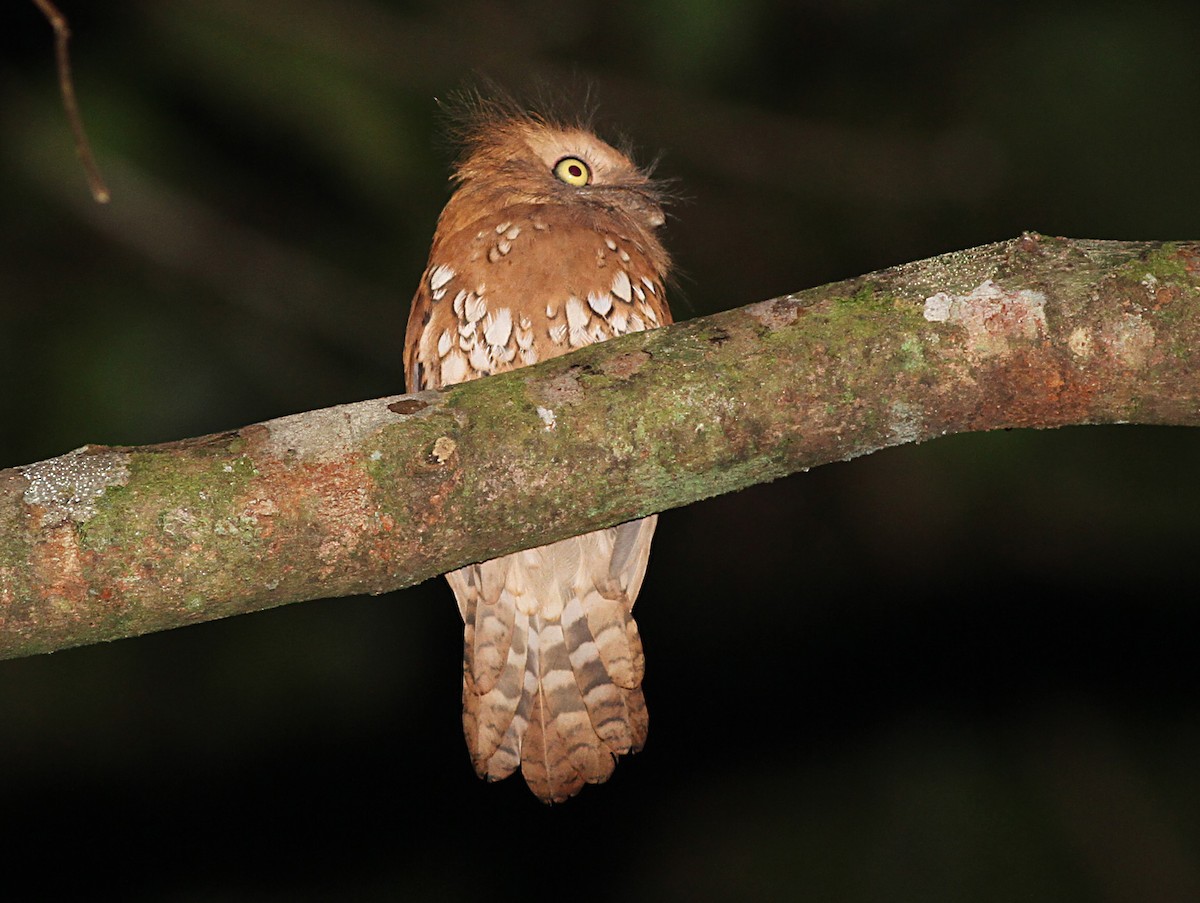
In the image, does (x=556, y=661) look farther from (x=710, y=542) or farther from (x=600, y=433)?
(x=710, y=542)

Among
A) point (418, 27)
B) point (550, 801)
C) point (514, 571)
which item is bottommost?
point (550, 801)

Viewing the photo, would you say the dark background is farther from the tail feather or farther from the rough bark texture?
the rough bark texture

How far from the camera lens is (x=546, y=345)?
10.4 ft

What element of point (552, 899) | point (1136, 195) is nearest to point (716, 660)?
point (552, 899)

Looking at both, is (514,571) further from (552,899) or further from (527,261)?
(552,899)

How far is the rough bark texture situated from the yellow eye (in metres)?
1.51

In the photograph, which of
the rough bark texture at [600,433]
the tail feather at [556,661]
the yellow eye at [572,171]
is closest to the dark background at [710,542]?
the yellow eye at [572,171]

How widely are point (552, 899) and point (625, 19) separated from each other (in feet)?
14.5

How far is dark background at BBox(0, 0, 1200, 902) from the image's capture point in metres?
5.48

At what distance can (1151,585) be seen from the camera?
622 centimetres

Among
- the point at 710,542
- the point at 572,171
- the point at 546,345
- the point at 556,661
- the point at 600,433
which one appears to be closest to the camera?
the point at 600,433

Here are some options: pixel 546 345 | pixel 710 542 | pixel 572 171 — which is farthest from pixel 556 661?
pixel 710 542

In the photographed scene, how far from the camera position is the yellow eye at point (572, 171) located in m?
3.67

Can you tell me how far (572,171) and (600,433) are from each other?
1.68m
